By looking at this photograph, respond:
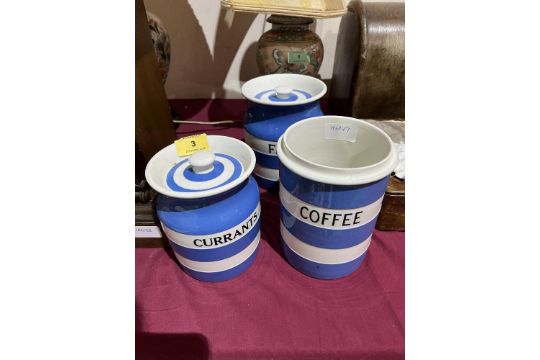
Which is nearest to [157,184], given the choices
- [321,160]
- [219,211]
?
[219,211]

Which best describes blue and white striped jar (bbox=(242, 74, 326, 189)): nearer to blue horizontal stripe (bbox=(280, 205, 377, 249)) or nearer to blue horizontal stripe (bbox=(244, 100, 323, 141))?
blue horizontal stripe (bbox=(244, 100, 323, 141))

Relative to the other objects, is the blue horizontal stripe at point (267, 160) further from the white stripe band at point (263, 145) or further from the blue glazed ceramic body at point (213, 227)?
the blue glazed ceramic body at point (213, 227)

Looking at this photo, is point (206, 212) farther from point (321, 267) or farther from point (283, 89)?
point (283, 89)

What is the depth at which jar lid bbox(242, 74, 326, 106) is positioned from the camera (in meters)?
0.77

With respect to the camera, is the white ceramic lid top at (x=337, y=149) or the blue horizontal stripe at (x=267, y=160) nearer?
the white ceramic lid top at (x=337, y=149)

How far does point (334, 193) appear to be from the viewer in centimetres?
50

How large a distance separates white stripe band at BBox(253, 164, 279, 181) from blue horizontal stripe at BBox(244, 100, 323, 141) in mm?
90

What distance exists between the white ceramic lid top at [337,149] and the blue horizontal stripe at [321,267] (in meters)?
0.19

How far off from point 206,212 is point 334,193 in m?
0.22

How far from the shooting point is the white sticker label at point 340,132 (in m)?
0.63

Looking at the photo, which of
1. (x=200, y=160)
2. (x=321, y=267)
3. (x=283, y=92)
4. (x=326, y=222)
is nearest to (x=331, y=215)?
(x=326, y=222)

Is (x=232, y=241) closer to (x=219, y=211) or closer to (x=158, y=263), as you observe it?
(x=219, y=211)

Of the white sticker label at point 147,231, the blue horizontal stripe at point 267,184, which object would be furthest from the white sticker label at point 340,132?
the white sticker label at point 147,231

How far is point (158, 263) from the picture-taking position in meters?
0.70
